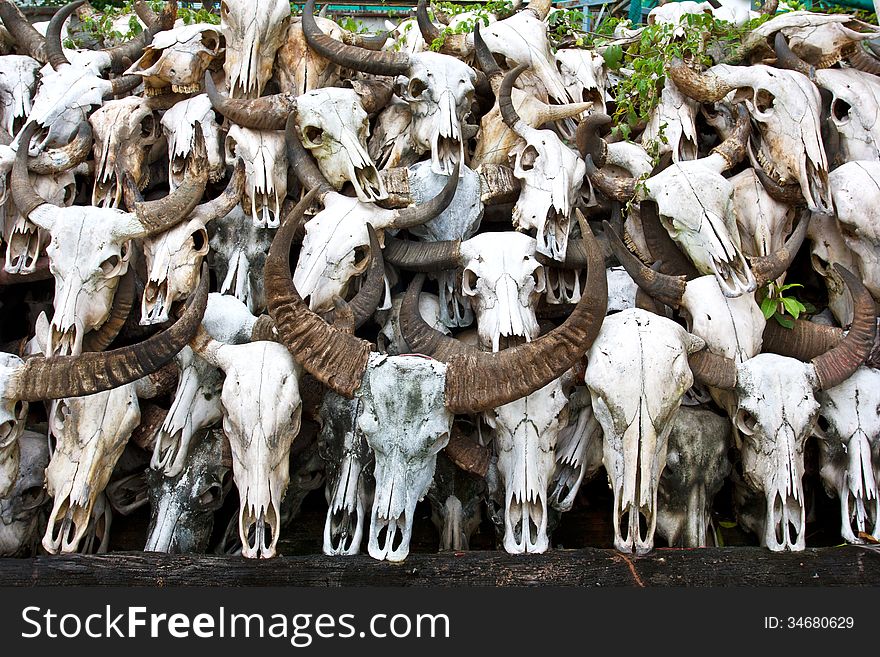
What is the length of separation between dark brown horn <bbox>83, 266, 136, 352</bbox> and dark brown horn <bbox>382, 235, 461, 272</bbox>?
4.40ft

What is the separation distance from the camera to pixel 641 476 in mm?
3998

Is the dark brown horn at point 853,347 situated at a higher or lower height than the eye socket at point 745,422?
higher

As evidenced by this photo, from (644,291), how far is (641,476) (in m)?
1.14

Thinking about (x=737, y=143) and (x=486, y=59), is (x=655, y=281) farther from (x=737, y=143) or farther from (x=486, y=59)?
(x=486, y=59)

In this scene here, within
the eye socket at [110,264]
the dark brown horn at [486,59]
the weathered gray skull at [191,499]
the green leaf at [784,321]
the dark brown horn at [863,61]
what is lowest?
the weathered gray skull at [191,499]

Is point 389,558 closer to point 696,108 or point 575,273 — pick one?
point 575,273

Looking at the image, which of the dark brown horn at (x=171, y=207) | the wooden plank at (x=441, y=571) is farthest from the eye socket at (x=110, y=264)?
the wooden plank at (x=441, y=571)

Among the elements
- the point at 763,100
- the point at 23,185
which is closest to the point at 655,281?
the point at 763,100

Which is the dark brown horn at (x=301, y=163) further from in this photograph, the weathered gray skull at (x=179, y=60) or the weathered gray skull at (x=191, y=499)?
the weathered gray skull at (x=191, y=499)

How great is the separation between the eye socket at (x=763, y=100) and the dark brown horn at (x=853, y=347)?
131cm

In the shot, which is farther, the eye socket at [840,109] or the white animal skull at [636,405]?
the eye socket at [840,109]

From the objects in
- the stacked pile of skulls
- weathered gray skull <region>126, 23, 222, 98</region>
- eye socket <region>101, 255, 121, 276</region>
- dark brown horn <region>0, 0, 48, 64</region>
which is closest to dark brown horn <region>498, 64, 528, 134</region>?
the stacked pile of skulls

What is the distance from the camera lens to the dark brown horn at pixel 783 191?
5137 millimetres

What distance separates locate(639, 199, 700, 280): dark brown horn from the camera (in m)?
4.98
